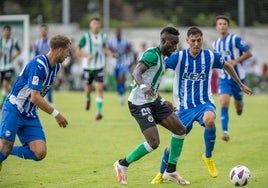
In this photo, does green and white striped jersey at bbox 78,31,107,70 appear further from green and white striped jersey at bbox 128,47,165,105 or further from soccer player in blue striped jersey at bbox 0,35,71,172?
soccer player in blue striped jersey at bbox 0,35,71,172

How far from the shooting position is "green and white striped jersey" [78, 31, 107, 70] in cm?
1995

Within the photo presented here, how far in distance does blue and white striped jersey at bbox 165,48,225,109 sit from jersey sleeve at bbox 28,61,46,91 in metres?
2.27

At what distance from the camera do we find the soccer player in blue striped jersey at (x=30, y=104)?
9.27m

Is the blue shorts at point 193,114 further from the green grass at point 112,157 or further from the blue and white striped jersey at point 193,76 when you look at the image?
the green grass at point 112,157

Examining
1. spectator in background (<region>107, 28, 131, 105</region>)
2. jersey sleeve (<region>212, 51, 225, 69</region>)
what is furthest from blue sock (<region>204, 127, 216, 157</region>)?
spectator in background (<region>107, 28, 131, 105</region>)

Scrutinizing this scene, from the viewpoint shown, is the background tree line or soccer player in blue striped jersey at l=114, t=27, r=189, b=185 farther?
the background tree line

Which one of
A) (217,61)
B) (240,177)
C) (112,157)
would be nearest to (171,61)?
(217,61)

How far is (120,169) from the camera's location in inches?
389

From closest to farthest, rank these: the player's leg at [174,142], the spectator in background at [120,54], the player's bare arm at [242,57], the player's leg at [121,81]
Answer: the player's leg at [174,142] < the player's bare arm at [242,57] < the player's leg at [121,81] < the spectator in background at [120,54]

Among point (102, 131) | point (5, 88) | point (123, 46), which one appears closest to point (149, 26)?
point (123, 46)

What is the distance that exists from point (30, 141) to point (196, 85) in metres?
2.72

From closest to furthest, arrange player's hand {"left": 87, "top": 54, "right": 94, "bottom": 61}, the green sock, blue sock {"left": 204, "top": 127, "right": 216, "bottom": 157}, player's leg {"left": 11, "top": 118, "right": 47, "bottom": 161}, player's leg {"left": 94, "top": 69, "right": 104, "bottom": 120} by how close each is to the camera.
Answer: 1. player's leg {"left": 11, "top": 118, "right": 47, "bottom": 161}
2. the green sock
3. blue sock {"left": 204, "top": 127, "right": 216, "bottom": 157}
4. player's leg {"left": 94, "top": 69, "right": 104, "bottom": 120}
5. player's hand {"left": 87, "top": 54, "right": 94, "bottom": 61}

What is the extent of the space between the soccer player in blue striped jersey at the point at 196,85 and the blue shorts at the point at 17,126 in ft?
7.19

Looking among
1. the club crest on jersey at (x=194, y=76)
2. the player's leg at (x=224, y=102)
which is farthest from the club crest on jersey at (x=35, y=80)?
the player's leg at (x=224, y=102)
